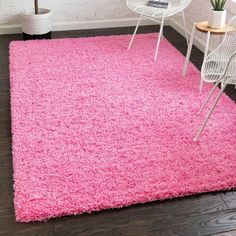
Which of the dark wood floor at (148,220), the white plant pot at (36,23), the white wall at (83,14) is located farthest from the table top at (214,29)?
the white plant pot at (36,23)

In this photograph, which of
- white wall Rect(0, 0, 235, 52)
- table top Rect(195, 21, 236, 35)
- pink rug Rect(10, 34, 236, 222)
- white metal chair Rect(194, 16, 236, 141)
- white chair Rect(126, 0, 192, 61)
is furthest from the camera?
white wall Rect(0, 0, 235, 52)

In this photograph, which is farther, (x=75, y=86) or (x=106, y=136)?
(x=75, y=86)

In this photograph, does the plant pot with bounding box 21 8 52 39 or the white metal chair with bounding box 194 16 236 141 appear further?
the plant pot with bounding box 21 8 52 39

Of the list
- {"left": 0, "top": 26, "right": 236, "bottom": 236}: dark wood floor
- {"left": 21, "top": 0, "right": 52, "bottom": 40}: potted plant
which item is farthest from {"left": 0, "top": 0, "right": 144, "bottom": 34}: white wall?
{"left": 0, "top": 26, "right": 236, "bottom": 236}: dark wood floor

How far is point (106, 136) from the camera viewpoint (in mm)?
2303

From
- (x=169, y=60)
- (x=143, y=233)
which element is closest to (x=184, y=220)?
(x=143, y=233)

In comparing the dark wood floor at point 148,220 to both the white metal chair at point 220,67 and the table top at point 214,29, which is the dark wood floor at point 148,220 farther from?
the table top at point 214,29

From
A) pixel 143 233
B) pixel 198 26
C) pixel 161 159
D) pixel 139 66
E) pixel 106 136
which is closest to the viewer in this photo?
pixel 143 233

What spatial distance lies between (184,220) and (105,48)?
216 centimetres

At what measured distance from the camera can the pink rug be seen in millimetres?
1878

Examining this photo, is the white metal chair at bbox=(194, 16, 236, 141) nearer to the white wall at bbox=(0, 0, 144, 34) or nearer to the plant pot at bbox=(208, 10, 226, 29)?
the plant pot at bbox=(208, 10, 226, 29)

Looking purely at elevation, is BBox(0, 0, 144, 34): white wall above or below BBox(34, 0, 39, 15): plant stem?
below

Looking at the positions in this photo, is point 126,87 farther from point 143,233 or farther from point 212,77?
point 143,233

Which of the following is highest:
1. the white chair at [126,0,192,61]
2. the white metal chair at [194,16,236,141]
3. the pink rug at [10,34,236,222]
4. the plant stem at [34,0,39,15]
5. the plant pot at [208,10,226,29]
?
the plant pot at [208,10,226,29]
